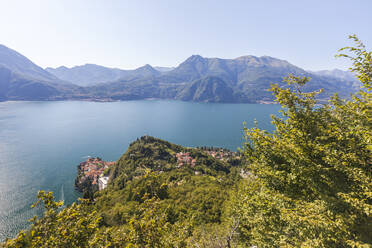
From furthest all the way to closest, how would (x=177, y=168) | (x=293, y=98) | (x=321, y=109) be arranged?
(x=177, y=168), (x=321, y=109), (x=293, y=98)

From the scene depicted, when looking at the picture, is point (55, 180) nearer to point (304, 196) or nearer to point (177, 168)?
point (177, 168)

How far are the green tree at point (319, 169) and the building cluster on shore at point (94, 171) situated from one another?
7508 cm

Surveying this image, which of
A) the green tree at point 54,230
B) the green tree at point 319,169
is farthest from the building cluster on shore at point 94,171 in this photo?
the green tree at point 319,169

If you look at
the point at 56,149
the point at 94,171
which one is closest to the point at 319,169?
the point at 94,171

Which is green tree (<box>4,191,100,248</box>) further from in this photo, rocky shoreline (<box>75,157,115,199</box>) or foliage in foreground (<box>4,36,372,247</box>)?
rocky shoreline (<box>75,157,115,199</box>)

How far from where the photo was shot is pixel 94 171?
7350 cm

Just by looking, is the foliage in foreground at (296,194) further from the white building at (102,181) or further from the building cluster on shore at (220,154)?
the building cluster on shore at (220,154)

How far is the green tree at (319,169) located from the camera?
6.10 m

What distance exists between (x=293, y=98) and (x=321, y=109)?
2064 millimetres

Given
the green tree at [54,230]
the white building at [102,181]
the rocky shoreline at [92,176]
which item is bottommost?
the white building at [102,181]

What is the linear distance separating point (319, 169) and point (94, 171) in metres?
84.0

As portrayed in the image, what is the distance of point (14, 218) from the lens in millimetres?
45156

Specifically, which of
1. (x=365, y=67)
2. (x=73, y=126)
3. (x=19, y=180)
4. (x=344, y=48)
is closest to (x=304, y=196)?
(x=365, y=67)

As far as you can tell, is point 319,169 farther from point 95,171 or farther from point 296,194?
point 95,171
